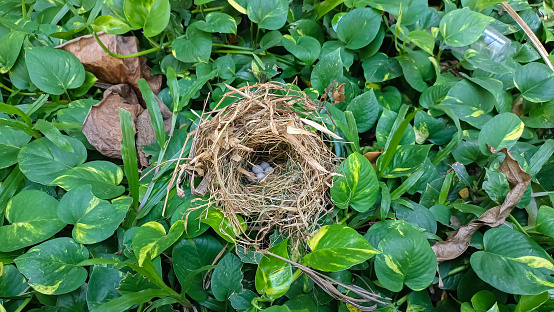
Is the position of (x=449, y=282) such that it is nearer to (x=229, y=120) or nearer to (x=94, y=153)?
(x=229, y=120)

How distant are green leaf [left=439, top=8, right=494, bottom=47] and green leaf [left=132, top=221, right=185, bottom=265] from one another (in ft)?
3.13

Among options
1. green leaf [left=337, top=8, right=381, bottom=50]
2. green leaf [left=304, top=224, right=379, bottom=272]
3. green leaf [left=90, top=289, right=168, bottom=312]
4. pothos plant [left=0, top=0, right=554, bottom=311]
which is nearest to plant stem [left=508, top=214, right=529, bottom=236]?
pothos plant [left=0, top=0, right=554, bottom=311]

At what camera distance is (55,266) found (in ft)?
2.32

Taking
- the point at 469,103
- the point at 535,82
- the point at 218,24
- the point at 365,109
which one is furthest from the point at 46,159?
the point at 535,82

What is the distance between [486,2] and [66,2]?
1394mm

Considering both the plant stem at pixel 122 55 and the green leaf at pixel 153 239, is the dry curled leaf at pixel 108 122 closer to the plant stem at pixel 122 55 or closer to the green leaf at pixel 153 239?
the plant stem at pixel 122 55

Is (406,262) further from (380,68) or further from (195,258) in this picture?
(380,68)

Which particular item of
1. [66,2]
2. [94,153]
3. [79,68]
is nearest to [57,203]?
[94,153]

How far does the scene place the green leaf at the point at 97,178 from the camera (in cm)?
79

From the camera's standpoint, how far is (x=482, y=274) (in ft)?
2.23

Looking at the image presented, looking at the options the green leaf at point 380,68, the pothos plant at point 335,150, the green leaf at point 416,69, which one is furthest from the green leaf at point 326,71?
the green leaf at point 416,69

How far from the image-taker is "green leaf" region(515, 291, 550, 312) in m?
0.63

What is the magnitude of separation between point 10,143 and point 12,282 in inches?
14.3

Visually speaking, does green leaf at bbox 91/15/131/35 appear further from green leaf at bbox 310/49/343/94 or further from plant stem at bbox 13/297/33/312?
plant stem at bbox 13/297/33/312
